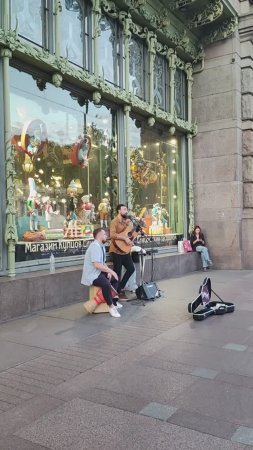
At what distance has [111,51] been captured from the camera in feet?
34.5

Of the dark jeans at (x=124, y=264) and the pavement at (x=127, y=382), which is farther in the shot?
the dark jeans at (x=124, y=264)

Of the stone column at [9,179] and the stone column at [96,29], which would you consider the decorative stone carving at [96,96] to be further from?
the stone column at [9,179]

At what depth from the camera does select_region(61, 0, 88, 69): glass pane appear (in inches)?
359

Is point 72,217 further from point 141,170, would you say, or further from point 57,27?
point 57,27

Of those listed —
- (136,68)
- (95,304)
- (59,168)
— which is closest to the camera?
(95,304)

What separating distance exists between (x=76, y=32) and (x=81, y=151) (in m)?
2.40

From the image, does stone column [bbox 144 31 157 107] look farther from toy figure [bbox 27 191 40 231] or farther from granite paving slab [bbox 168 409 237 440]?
granite paving slab [bbox 168 409 237 440]

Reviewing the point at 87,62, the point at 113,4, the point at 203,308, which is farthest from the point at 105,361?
the point at 113,4

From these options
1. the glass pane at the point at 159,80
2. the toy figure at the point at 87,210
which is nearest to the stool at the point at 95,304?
the toy figure at the point at 87,210

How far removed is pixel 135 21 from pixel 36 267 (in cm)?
665

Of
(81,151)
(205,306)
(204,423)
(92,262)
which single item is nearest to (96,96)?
(81,151)

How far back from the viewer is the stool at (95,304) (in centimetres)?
738

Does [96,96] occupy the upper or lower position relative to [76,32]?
lower

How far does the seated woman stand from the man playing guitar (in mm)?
4830
